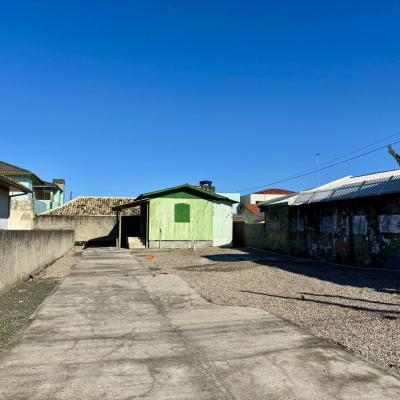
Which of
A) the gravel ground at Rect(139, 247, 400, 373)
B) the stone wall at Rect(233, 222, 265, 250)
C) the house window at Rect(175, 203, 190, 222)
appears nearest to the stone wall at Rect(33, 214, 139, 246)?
the house window at Rect(175, 203, 190, 222)

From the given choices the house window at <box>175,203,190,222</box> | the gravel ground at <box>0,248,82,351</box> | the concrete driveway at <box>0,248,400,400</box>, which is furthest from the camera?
the house window at <box>175,203,190,222</box>

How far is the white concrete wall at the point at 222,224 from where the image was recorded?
25.9m

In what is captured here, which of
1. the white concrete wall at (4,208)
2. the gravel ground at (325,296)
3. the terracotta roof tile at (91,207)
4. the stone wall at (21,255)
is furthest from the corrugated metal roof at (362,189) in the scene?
the terracotta roof tile at (91,207)

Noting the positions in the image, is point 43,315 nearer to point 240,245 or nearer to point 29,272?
point 29,272

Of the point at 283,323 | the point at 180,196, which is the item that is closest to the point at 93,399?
the point at 283,323

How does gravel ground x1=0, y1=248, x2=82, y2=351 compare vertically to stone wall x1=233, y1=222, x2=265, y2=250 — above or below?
below

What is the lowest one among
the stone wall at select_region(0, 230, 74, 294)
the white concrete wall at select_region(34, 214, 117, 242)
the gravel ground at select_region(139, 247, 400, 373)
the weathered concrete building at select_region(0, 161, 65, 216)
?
the gravel ground at select_region(139, 247, 400, 373)

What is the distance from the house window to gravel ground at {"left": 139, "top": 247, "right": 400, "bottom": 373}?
1119 cm

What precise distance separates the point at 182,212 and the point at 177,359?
68.9ft

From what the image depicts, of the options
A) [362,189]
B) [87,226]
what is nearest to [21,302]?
[362,189]

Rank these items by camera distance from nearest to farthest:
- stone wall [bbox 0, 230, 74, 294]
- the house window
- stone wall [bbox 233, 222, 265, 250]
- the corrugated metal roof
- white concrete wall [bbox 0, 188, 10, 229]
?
1. stone wall [bbox 0, 230, 74, 294]
2. the corrugated metal roof
3. white concrete wall [bbox 0, 188, 10, 229]
4. stone wall [bbox 233, 222, 265, 250]
5. the house window

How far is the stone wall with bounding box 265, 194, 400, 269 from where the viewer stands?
40.8 ft

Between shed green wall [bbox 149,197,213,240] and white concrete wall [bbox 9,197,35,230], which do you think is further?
white concrete wall [bbox 9,197,35,230]

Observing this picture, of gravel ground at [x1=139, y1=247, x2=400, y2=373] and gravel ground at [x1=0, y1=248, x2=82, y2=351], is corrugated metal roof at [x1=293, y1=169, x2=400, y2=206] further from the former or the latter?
gravel ground at [x1=0, y1=248, x2=82, y2=351]
